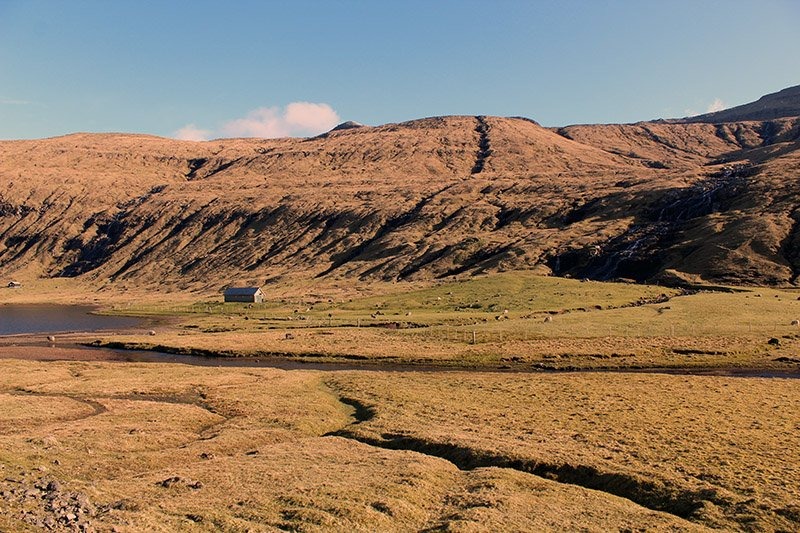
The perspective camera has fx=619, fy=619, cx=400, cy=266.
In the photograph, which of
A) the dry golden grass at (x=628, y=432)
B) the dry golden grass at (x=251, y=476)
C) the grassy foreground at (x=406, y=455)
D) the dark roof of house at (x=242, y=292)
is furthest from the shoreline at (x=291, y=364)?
the dark roof of house at (x=242, y=292)

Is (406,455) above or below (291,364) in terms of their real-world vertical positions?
above

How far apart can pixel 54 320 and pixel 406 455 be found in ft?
417

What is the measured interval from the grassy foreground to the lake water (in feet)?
223

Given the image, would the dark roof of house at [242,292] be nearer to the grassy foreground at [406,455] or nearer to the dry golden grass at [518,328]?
the dry golden grass at [518,328]

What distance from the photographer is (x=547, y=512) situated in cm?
2384

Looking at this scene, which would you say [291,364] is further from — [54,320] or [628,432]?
[54,320]

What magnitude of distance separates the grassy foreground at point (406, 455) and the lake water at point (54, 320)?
223ft

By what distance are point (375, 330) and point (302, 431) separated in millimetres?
53882

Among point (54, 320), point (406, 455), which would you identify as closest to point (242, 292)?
point (54, 320)

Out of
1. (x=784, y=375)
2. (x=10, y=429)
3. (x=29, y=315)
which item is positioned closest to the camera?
(x=10, y=429)

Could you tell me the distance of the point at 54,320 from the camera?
134m

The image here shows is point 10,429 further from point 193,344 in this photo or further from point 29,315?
point 29,315

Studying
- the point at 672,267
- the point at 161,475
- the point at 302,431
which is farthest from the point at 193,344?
the point at 672,267

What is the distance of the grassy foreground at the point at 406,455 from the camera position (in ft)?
74.0
